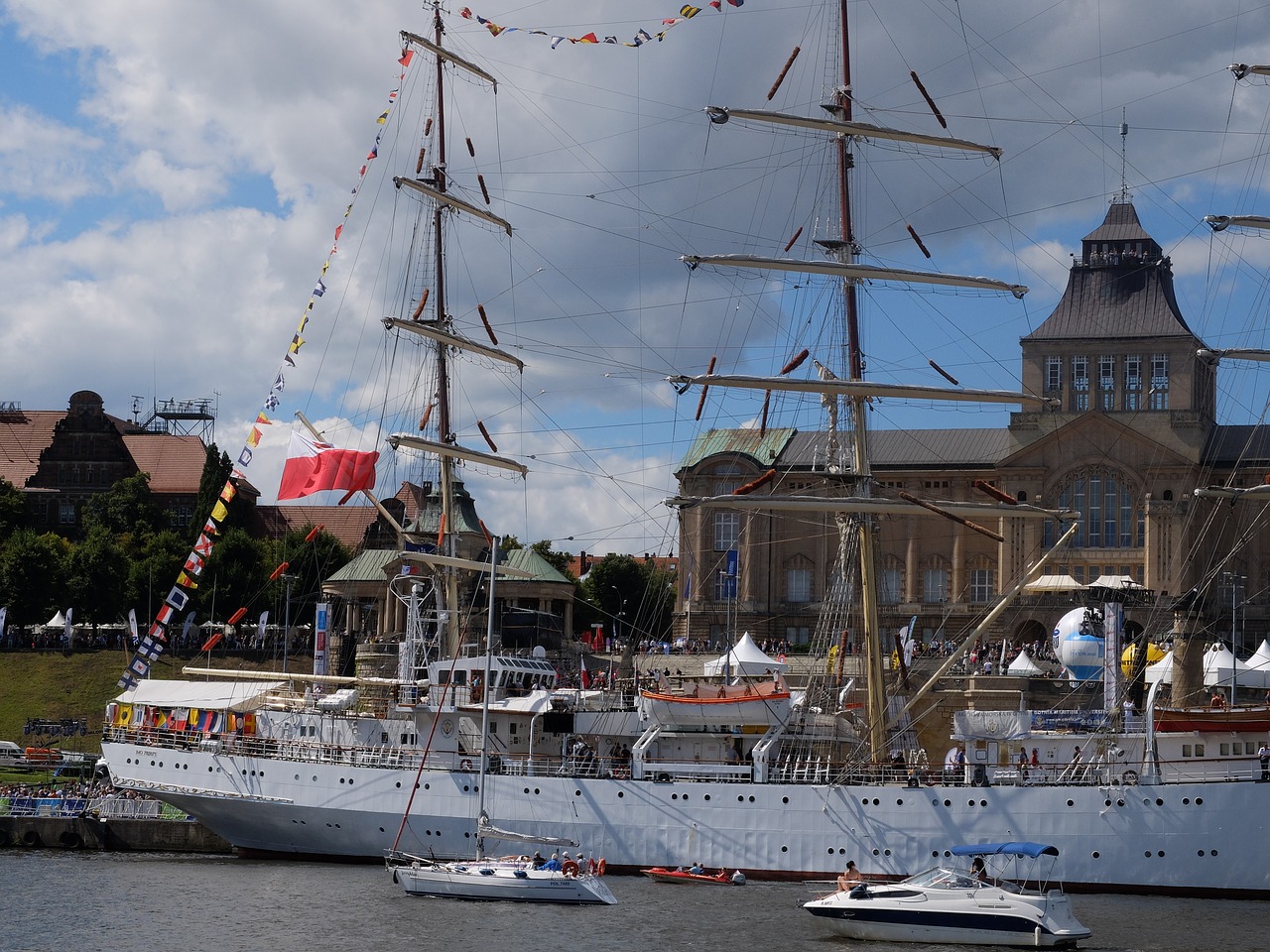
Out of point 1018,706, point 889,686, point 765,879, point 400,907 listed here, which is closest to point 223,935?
point 400,907

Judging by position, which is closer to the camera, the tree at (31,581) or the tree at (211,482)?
the tree at (31,581)

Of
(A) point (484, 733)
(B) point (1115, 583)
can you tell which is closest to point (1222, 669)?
(B) point (1115, 583)

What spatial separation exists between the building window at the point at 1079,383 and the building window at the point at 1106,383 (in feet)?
2.55

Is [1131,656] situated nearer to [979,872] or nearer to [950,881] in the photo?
[979,872]

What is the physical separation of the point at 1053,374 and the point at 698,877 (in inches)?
2066

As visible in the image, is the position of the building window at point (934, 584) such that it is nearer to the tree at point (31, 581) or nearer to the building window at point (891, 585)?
the building window at point (891, 585)

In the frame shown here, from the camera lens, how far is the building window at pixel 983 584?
92.8 metres

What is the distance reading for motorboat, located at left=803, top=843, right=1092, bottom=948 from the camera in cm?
3994

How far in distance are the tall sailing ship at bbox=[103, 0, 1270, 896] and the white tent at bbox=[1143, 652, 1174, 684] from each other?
6.95 m

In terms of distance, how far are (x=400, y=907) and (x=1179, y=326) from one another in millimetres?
63739

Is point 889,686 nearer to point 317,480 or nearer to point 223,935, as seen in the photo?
point 317,480

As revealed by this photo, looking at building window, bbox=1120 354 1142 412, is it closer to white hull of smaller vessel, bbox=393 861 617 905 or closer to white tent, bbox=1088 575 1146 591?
white tent, bbox=1088 575 1146 591

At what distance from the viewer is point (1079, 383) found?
95.8 metres

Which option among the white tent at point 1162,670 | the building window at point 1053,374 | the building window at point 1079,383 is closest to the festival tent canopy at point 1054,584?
the white tent at point 1162,670
